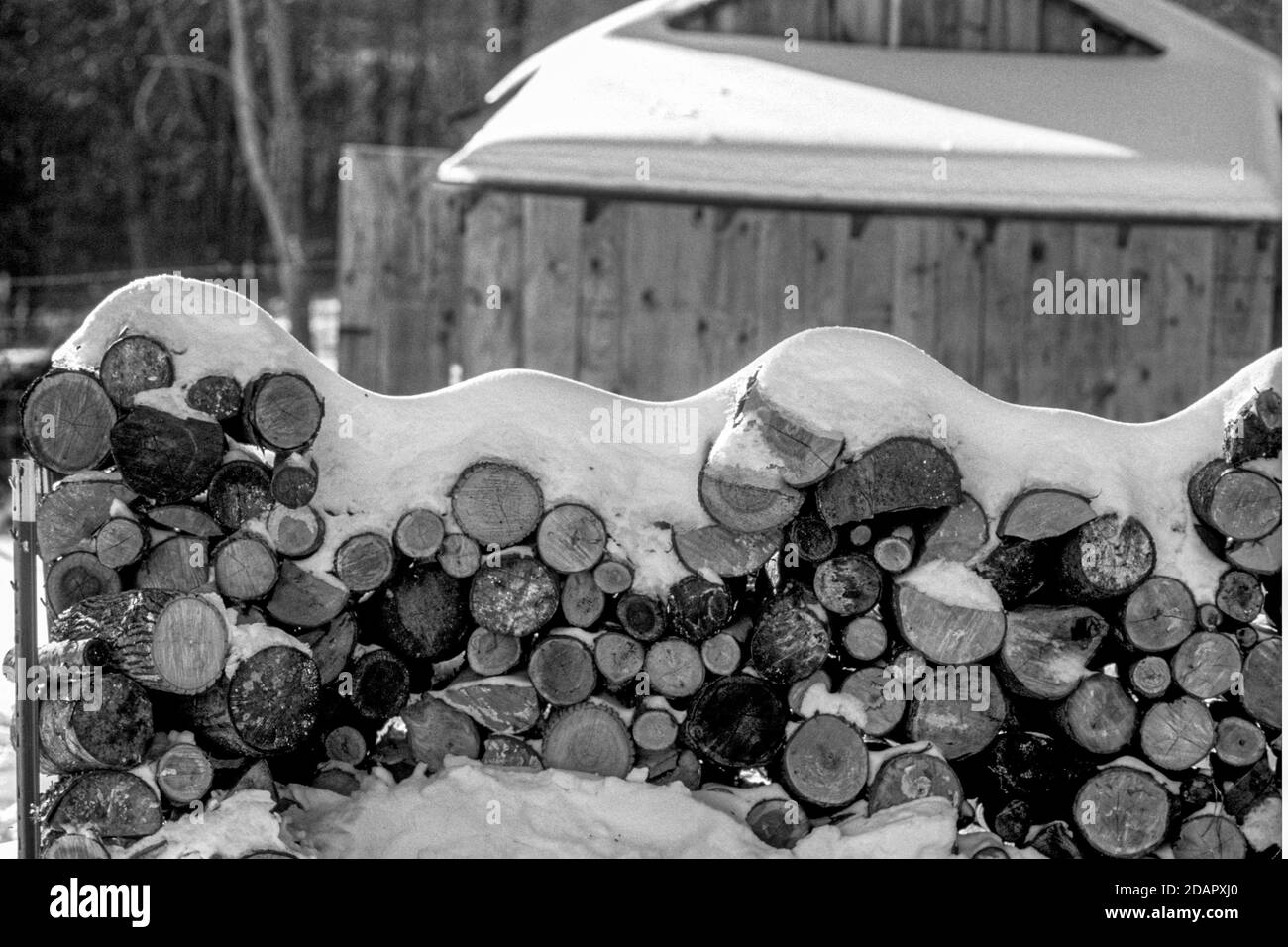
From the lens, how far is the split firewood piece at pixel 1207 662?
3762mm

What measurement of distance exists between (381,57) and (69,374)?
1859 cm

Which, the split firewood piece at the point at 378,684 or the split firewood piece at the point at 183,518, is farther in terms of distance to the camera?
the split firewood piece at the point at 378,684

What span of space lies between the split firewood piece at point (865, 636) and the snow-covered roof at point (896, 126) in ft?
10.4

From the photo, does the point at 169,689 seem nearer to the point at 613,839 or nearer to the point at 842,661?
the point at 613,839

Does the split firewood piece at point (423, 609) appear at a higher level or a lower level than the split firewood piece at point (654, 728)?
higher

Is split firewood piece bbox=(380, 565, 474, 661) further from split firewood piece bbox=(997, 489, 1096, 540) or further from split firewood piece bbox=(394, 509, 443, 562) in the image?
split firewood piece bbox=(997, 489, 1096, 540)

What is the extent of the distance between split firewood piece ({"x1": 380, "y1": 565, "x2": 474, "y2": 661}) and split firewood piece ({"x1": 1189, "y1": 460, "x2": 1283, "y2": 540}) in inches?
79.9

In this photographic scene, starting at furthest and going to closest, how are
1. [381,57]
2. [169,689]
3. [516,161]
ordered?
[381,57] < [516,161] < [169,689]

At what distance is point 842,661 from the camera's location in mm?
3871

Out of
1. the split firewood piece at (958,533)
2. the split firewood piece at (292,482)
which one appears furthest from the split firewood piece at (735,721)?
the split firewood piece at (292,482)

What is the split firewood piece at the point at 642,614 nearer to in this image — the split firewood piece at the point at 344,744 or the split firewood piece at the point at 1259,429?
the split firewood piece at the point at 344,744

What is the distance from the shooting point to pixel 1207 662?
3.77m

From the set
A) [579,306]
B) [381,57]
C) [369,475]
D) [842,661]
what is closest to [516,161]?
[579,306]

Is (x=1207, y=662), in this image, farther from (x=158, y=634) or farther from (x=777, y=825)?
(x=158, y=634)
